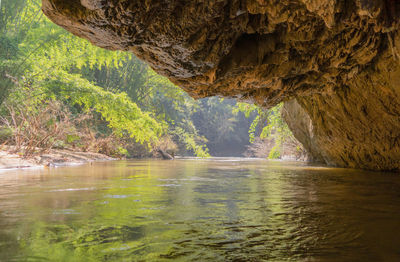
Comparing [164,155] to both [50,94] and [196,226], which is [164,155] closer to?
[50,94]

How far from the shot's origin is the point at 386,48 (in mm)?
3584

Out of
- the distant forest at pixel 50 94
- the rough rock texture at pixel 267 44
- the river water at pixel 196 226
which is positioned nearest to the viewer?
the river water at pixel 196 226

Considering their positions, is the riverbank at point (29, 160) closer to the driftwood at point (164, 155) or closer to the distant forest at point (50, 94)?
the distant forest at point (50, 94)

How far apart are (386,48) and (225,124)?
105ft

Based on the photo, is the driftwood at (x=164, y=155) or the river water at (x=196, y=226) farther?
the driftwood at (x=164, y=155)

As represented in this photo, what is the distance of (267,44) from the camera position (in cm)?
354

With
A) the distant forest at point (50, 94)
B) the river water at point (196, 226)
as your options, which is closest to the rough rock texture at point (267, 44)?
the river water at point (196, 226)

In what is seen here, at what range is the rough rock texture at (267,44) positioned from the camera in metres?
2.63

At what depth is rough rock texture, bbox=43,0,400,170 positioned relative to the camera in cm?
263

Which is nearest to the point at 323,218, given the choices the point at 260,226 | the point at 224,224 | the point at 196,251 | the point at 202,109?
the point at 260,226

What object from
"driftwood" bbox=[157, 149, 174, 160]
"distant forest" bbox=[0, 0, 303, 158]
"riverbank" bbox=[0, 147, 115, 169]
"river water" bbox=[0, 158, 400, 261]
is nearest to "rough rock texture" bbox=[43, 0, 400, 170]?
"river water" bbox=[0, 158, 400, 261]

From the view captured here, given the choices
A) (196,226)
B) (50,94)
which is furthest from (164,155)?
(196,226)

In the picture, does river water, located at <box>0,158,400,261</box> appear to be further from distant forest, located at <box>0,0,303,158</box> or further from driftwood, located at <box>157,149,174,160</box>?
driftwood, located at <box>157,149,174,160</box>

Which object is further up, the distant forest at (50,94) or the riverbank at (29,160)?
the distant forest at (50,94)
